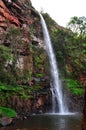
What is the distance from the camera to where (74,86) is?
48438mm

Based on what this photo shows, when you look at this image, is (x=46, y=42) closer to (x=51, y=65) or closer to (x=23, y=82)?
(x=51, y=65)

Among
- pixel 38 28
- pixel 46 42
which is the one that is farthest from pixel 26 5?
pixel 46 42

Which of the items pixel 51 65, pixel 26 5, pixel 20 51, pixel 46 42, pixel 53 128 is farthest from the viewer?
pixel 26 5

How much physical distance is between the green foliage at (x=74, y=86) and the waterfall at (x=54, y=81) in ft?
6.23

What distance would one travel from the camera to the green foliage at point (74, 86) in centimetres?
4634

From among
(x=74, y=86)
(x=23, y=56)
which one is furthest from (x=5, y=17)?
(x=74, y=86)

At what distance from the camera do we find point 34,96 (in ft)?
129

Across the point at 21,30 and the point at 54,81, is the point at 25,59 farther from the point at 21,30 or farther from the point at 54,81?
the point at 21,30

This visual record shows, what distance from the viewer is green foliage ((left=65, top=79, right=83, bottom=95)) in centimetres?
4634

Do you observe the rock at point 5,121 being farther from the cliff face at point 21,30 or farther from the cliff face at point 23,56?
the cliff face at point 21,30

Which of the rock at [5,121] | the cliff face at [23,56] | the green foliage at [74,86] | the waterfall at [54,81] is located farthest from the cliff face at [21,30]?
the rock at [5,121]

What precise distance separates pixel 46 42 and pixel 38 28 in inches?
173

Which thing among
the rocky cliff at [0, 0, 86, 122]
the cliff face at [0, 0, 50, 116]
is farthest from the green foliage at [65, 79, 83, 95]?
the cliff face at [0, 0, 50, 116]

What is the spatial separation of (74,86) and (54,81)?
3.70 metres
